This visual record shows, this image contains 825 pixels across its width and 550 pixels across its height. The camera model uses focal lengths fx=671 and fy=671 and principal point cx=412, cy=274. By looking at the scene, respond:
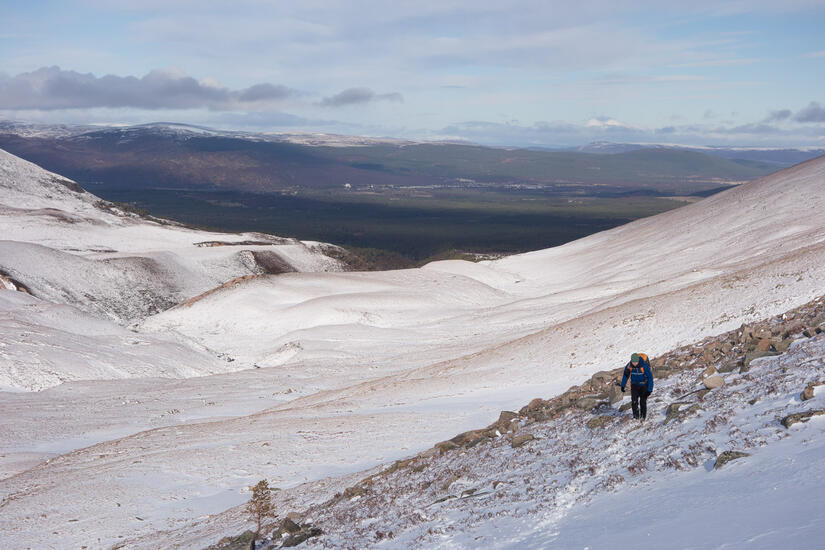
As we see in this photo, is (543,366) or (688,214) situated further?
(688,214)

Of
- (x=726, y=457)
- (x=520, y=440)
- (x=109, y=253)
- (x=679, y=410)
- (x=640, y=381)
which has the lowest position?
(x=109, y=253)

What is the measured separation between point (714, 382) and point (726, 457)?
371 cm

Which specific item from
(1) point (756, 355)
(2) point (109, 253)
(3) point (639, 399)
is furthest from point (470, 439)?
(2) point (109, 253)

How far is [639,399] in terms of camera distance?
455 inches

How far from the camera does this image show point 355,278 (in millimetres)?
53438

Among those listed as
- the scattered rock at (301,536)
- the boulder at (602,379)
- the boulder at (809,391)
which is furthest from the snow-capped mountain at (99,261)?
the boulder at (809,391)

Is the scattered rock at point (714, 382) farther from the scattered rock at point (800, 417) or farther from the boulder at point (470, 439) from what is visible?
the boulder at point (470, 439)

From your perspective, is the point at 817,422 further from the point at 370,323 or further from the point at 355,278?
the point at 355,278

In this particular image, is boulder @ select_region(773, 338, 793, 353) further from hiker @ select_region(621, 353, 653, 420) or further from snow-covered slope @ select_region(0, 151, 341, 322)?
snow-covered slope @ select_region(0, 151, 341, 322)

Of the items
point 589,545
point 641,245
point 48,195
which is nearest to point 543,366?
point 589,545

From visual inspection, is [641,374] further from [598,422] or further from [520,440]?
[520,440]

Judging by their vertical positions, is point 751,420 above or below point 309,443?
above

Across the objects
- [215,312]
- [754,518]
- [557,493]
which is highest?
[754,518]

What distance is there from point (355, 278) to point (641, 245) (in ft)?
83.8
